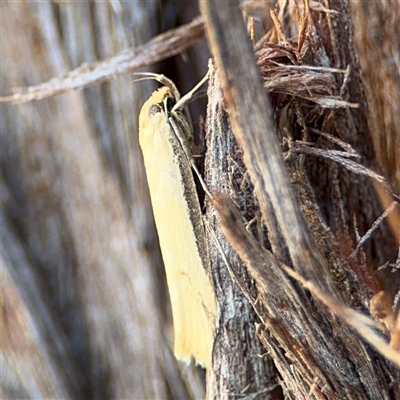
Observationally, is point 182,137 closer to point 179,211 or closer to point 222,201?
point 179,211

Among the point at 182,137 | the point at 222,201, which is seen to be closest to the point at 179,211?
the point at 182,137

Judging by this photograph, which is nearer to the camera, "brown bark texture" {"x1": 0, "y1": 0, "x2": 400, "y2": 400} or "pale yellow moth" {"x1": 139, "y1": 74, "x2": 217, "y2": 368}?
"brown bark texture" {"x1": 0, "y1": 0, "x2": 400, "y2": 400}

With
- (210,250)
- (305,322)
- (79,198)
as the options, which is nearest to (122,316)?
(79,198)

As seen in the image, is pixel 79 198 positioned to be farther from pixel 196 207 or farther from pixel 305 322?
→ pixel 305 322

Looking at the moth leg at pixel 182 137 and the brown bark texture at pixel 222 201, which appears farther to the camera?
the moth leg at pixel 182 137

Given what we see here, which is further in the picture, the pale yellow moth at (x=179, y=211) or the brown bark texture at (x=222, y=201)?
the pale yellow moth at (x=179, y=211)
